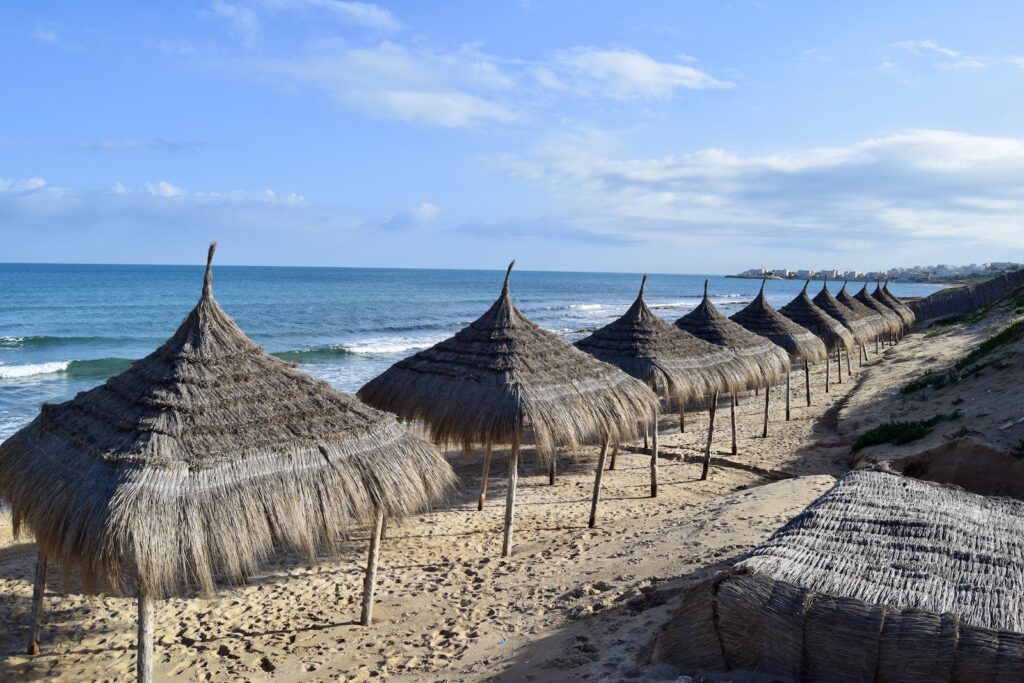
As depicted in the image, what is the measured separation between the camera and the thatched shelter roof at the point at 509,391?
7.27 meters

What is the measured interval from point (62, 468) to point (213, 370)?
1.15 meters

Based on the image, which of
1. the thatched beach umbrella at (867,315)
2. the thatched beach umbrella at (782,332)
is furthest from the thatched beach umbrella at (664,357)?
the thatched beach umbrella at (867,315)

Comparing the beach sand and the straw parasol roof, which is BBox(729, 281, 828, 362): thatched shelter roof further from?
the beach sand

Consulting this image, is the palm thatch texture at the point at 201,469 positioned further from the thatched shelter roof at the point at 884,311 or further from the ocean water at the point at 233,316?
the thatched shelter roof at the point at 884,311

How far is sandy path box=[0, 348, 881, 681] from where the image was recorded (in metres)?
5.28

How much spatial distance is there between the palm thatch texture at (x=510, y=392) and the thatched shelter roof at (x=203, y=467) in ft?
4.93

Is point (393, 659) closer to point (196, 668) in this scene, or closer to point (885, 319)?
point (196, 668)

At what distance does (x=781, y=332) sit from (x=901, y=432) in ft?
17.9

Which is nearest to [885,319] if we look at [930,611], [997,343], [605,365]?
[997,343]

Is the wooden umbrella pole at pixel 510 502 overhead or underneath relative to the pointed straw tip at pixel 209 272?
underneath

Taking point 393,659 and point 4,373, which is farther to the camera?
point 4,373

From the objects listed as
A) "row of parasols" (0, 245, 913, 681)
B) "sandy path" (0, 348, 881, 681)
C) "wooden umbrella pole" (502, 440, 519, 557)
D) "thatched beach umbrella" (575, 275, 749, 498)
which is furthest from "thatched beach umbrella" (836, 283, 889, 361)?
"wooden umbrella pole" (502, 440, 519, 557)

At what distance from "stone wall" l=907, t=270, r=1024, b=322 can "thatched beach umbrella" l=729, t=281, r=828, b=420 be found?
22836mm

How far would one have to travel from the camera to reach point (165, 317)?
37.1 m
